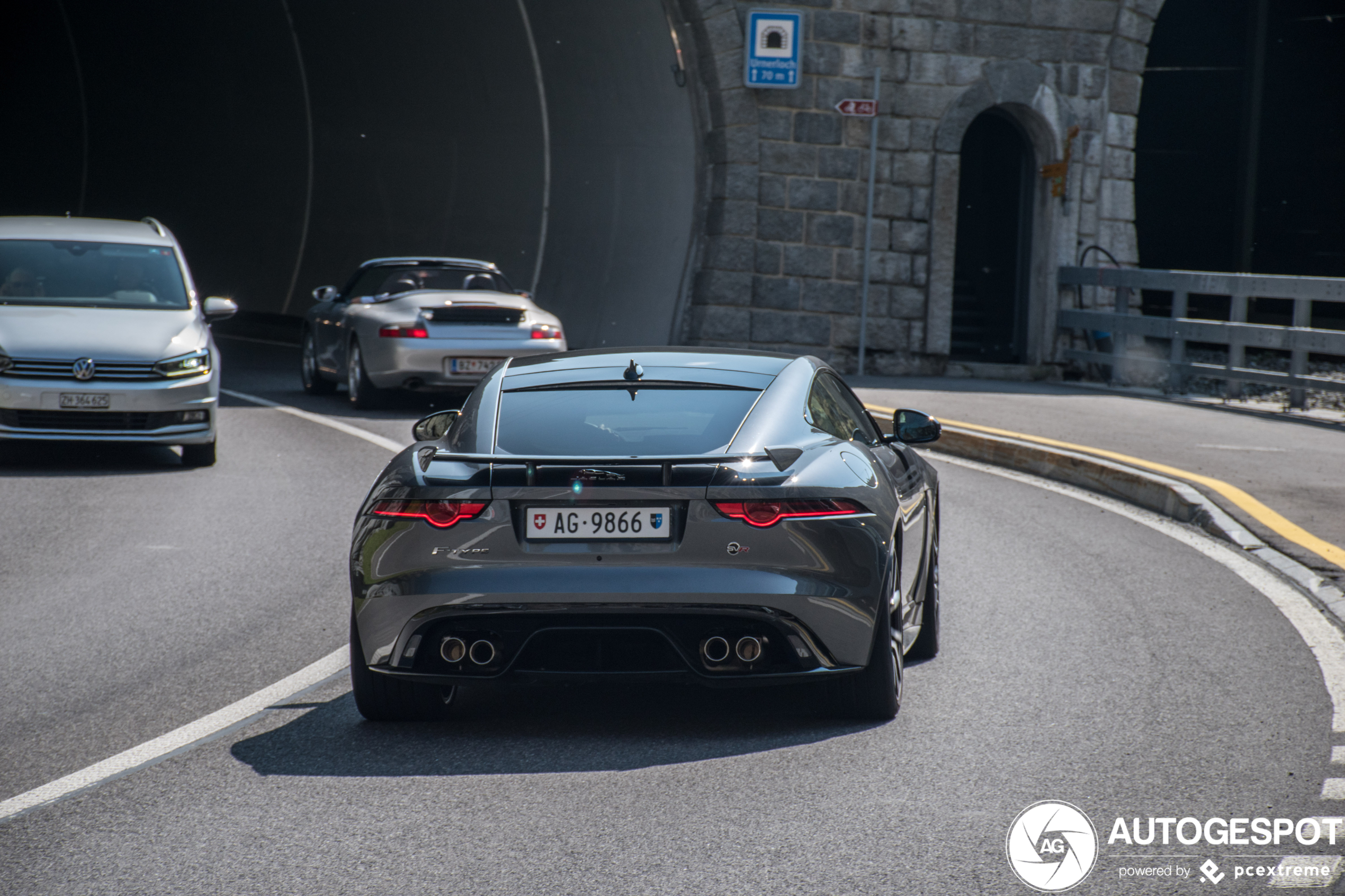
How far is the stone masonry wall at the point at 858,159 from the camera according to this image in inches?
767

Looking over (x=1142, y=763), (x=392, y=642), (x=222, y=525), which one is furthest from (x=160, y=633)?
(x=1142, y=763)

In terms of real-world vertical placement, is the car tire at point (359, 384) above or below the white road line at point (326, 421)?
above

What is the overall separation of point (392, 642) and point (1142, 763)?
2232 mm

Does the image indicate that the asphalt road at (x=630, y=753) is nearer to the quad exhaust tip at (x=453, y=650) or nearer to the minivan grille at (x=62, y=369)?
the quad exhaust tip at (x=453, y=650)

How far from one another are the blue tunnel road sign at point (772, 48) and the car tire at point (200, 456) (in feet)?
31.6

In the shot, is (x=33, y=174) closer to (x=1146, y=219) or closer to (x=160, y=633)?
(x=1146, y=219)

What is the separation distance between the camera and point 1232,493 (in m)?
9.99

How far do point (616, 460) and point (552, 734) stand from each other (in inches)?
35.9

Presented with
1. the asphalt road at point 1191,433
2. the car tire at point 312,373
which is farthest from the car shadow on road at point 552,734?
the car tire at point 312,373

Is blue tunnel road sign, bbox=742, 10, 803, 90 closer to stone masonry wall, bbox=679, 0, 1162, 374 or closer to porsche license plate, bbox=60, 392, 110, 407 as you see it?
stone masonry wall, bbox=679, 0, 1162, 374

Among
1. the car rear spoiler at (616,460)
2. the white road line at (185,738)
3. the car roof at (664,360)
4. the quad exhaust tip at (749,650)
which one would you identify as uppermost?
the car roof at (664,360)

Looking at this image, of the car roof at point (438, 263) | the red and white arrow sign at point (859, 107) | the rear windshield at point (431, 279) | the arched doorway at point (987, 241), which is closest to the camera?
the rear windshield at point (431, 279)

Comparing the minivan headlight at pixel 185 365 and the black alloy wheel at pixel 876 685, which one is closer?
the black alloy wheel at pixel 876 685

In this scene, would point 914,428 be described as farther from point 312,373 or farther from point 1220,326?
point 312,373
